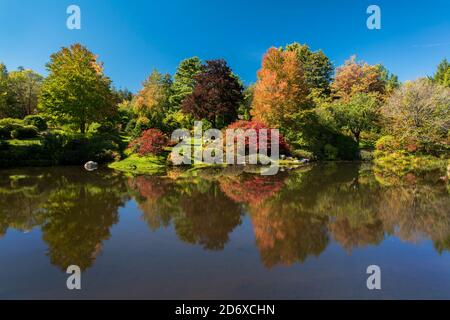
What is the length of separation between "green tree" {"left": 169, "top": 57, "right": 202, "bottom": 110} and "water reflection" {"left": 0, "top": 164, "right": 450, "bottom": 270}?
27823 mm

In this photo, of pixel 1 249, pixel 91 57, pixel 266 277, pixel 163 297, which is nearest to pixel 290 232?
pixel 266 277

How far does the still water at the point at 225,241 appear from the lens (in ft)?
18.4

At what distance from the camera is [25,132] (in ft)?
86.3

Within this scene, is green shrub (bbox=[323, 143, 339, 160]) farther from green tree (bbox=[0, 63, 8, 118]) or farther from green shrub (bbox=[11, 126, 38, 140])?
green tree (bbox=[0, 63, 8, 118])

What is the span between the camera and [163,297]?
17.0ft

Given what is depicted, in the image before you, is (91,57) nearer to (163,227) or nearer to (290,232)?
(163,227)

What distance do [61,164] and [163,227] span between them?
65.2ft

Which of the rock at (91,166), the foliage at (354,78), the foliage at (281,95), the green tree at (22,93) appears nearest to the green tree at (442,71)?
the foliage at (354,78)

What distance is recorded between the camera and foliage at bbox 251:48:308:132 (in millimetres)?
28391

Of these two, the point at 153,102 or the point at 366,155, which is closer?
the point at 366,155

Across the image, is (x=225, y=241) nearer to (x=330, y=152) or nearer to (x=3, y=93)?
(x=330, y=152)

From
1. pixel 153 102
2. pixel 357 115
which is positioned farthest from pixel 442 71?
pixel 153 102

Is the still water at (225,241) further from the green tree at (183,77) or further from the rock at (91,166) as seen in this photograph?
the green tree at (183,77)

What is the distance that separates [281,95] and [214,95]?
7.02 meters
